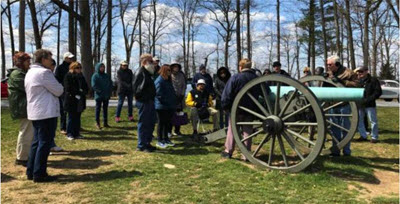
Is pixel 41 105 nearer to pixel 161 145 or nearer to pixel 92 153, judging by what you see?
pixel 92 153

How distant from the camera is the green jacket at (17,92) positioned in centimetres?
556

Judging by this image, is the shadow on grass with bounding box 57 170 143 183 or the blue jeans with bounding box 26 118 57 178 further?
the shadow on grass with bounding box 57 170 143 183

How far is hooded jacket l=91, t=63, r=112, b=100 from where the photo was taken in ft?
31.0

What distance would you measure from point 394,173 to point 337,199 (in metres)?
2.07

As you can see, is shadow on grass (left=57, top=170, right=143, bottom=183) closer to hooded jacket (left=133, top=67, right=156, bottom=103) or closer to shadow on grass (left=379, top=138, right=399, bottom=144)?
hooded jacket (left=133, top=67, right=156, bottom=103)

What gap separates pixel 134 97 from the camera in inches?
287

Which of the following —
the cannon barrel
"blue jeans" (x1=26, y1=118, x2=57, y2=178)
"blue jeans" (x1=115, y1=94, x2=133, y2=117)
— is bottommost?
"blue jeans" (x1=26, y1=118, x2=57, y2=178)

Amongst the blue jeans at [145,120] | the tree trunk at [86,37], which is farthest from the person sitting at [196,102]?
the tree trunk at [86,37]

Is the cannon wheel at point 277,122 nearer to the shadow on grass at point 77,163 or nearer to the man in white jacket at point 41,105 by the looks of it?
the shadow on grass at point 77,163

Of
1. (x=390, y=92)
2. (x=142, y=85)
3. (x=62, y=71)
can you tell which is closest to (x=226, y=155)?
(x=142, y=85)

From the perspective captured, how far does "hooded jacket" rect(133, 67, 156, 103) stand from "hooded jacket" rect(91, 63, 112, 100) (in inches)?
111

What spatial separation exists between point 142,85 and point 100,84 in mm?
3018

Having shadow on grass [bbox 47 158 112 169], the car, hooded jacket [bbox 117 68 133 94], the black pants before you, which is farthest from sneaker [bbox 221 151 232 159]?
the car

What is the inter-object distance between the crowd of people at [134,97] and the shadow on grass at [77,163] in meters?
0.37
